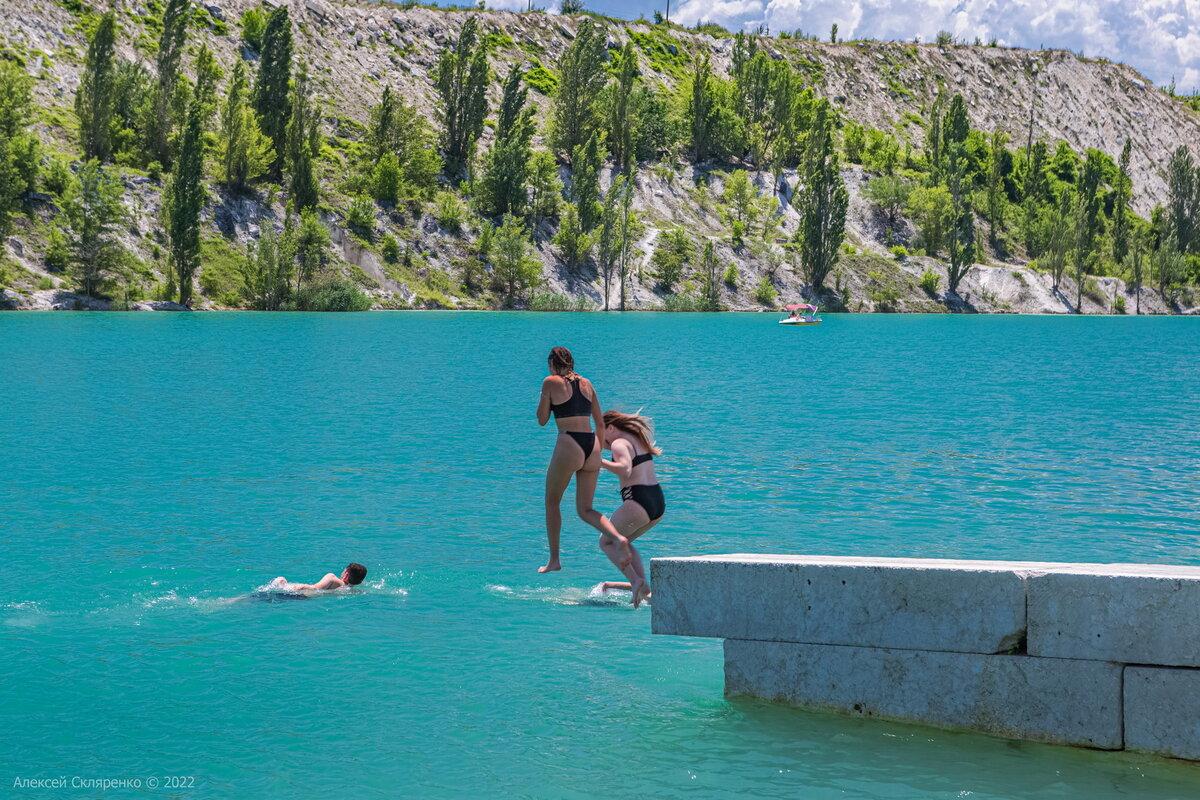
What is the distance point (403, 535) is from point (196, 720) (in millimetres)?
7092

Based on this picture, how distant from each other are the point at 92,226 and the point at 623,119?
64791 mm

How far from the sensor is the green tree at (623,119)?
434 ft

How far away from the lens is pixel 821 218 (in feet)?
408

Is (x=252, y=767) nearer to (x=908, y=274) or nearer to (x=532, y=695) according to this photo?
(x=532, y=695)

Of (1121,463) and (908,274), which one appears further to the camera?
(908,274)

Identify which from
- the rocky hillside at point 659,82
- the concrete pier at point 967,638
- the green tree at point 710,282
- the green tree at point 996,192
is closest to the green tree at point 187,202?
the rocky hillside at point 659,82

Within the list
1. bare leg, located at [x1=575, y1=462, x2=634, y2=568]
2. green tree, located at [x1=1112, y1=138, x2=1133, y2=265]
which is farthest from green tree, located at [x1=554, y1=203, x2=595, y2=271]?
bare leg, located at [x1=575, y1=462, x2=634, y2=568]

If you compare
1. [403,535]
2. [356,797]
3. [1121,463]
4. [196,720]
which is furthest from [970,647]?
[1121,463]

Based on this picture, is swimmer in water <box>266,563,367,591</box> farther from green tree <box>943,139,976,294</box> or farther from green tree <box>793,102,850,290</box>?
green tree <box>943,139,976,294</box>

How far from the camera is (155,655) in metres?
10.9

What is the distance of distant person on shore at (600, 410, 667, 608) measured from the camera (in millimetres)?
11688

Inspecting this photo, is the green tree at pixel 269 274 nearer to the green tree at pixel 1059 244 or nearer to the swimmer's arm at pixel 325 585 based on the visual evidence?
the swimmer's arm at pixel 325 585

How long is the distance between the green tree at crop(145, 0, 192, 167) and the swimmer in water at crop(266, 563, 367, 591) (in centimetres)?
9971

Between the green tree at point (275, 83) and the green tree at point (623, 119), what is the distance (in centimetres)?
3931
